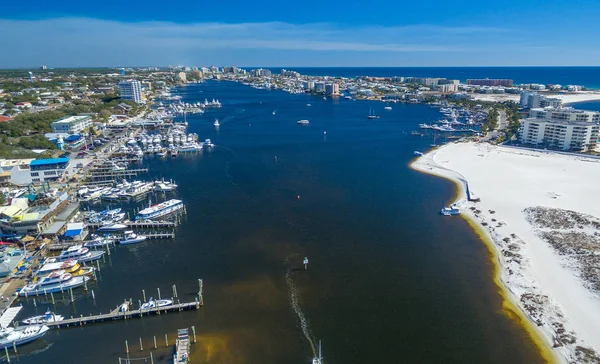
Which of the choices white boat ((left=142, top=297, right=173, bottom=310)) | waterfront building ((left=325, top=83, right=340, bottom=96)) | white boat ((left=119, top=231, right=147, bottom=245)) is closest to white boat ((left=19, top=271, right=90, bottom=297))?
white boat ((left=119, top=231, right=147, bottom=245))

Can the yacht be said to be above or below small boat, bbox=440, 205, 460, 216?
below

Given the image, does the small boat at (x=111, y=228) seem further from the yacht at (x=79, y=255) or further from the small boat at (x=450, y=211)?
the small boat at (x=450, y=211)

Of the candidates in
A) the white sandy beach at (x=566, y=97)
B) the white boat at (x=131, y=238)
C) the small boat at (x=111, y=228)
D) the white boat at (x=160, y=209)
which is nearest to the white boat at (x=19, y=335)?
the white boat at (x=131, y=238)

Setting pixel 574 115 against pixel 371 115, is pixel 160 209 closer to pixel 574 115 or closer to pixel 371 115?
pixel 574 115

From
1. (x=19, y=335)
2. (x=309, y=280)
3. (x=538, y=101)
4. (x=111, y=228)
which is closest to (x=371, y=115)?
(x=538, y=101)

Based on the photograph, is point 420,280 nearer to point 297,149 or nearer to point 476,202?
point 476,202

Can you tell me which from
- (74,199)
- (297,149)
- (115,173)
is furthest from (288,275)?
(297,149)

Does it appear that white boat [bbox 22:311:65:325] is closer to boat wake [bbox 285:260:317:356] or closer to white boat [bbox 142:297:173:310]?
white boat [bbox 142:297:173:310]
